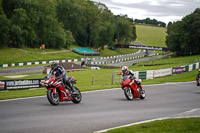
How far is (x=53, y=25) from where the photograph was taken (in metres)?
97.1

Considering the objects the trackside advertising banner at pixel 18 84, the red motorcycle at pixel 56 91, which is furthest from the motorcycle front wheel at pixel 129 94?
Answer: the trackside advertising banner at pixel 18 84

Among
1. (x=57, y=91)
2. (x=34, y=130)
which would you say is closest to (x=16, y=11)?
(x=57, y=91)

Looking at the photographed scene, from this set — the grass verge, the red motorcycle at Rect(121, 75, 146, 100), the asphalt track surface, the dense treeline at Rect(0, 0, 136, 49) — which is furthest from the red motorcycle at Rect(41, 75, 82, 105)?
the dense treeline at Rect(0, 0, 136, 49)

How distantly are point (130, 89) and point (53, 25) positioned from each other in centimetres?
8125

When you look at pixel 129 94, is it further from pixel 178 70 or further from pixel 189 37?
pixel 189 37

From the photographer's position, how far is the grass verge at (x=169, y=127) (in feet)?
30.2

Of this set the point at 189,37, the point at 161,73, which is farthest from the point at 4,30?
the point at 189,37

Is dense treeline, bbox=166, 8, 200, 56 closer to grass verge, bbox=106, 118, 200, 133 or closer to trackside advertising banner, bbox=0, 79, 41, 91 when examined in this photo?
trackside advertising banner, bbox=0, 79, 41, 91

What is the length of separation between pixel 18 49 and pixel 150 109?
231 feet

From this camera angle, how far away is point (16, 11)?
8469cm

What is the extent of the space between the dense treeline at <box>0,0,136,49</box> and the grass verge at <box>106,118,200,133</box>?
7040cm

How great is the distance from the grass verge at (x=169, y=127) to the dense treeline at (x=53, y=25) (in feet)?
231

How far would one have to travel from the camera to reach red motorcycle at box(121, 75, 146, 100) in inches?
702

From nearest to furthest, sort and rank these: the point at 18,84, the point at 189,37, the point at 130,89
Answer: the point at 130,89, the point at 18,84, the point at 189,37
